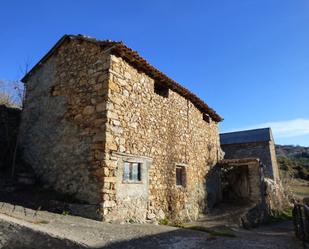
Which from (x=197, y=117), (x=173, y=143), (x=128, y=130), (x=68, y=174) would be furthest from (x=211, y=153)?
(x=68, y=174)

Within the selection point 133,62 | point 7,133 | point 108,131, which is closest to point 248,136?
point 133,62

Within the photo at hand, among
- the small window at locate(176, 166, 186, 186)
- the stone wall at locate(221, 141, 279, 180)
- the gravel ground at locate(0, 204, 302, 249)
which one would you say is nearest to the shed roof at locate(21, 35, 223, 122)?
the small window at locate(176, 166, 186, 186)

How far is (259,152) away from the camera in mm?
22812

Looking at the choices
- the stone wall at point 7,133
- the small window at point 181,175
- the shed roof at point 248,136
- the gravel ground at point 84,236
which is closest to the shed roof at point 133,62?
the stone wall at point 7,133

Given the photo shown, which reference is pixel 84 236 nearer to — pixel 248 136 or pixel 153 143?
pixel 153 143

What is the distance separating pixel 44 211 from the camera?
6945mm

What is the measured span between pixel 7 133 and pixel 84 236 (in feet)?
21.6

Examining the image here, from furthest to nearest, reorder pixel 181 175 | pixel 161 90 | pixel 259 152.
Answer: pixel 259 152
pixel 181 175
pixel 161 90

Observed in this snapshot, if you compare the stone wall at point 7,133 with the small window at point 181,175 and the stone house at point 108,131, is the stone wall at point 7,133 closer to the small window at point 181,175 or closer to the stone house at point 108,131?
the stone house at point 108,131

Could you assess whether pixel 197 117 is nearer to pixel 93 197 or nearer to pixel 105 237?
pixel 93 197

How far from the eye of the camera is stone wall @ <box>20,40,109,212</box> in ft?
24.7

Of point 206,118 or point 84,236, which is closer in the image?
point 84,236

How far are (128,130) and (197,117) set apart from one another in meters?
5.48

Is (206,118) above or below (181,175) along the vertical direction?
above
